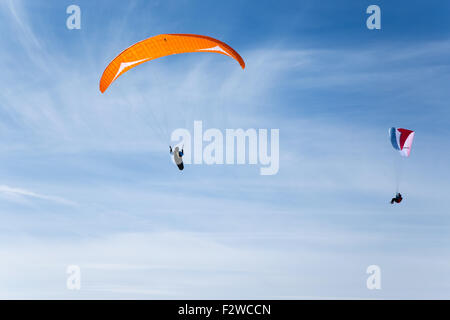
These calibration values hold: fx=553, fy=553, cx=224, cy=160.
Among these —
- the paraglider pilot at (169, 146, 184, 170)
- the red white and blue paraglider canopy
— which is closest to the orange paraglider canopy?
the paraglider pilot at (169, 146, 184, 170)

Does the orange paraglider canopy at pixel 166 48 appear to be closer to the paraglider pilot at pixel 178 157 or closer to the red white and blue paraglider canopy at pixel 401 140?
the paraglider pilot at pixel 178 157

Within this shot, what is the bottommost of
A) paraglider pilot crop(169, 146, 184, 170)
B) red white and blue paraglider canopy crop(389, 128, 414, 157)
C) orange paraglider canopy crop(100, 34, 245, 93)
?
paraglider pilot crop(169, 146, 184, 170)

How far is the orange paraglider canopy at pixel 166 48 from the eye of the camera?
24.0 meters

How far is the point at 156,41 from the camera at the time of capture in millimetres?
24031

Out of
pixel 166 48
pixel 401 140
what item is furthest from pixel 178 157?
pixel 401 140

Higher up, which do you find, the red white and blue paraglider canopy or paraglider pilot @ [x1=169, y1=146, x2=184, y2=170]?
the red white and blue paraglider canopy

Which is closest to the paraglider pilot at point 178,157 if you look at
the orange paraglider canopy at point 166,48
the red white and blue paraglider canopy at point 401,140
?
the orange paraglider canopy at point 166,48

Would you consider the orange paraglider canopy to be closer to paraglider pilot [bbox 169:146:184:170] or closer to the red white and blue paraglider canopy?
paraglider pilot [bbox 169:146:184:170]

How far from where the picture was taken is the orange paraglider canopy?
947 inches

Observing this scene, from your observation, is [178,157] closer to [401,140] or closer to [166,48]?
[166,48]

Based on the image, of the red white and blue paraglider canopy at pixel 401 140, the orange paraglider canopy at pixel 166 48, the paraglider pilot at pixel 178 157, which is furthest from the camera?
the red white and blue paraglider canopy at pixel 401 140
